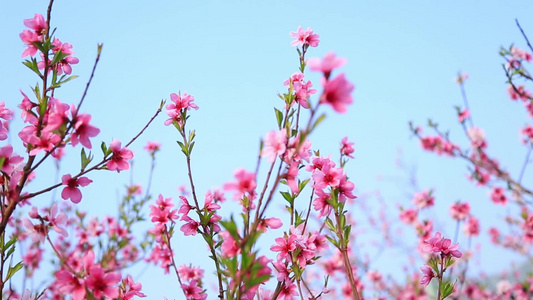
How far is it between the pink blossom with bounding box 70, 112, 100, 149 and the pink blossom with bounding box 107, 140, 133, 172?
167 mm

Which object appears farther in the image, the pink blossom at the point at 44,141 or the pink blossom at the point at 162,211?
the pink blossom at the point at 162,211

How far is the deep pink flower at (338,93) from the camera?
43.6 inches

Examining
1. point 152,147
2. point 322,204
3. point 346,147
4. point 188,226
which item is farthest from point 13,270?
point 152,147

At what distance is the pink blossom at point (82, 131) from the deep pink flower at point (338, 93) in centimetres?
93

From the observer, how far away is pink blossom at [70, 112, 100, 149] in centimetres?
145

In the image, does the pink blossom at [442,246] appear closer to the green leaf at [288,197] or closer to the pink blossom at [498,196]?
the green leaf at [288,197]

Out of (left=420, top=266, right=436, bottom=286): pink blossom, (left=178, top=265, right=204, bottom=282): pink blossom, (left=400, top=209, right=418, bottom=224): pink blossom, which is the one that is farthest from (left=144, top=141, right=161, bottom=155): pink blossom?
(left=400, top=209, right=418, bottom=224): pink blossom

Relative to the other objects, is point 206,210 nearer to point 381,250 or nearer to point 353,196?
point 353,196

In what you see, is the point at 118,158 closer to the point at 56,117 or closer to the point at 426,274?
the point at 56,117

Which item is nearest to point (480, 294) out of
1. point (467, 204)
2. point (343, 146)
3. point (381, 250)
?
point (381, 250)

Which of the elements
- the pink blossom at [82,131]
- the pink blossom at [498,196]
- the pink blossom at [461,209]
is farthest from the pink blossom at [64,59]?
the pink blossom at [498,196]

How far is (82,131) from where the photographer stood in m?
1.49

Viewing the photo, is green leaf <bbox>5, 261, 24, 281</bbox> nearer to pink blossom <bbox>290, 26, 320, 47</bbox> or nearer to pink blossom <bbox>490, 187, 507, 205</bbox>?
pink blossom <bbox>290, 26, 320, 47</bbox>

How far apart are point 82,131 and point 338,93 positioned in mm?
1028
